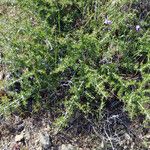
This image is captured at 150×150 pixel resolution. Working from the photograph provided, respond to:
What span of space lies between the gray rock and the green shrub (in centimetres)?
23

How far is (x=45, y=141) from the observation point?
295 cm

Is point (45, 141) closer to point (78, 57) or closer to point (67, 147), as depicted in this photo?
point (67, 147)

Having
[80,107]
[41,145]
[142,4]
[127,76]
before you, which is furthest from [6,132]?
[142,4]

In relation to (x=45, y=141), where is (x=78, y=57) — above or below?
above

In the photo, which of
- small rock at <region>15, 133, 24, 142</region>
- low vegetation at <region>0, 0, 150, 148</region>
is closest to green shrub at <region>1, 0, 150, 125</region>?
low vegetation at <region>0, 0, 150, 148</region>

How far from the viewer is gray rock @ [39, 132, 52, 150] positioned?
294cm

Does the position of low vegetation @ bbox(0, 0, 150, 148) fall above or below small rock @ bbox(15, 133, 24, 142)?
above

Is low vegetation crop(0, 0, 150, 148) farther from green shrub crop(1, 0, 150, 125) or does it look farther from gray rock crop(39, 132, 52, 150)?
gray rock crop(39, 132, 52, 150)

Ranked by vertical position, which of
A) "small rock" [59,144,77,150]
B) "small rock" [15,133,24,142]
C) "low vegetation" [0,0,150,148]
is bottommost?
"small rock" [59,144,77,150]

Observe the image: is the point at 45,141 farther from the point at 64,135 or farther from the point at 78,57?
the point at 78,57

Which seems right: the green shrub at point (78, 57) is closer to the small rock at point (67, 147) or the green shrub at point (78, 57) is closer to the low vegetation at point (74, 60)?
the low vegetation at point (74, 60)

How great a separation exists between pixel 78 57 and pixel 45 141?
2.48ft

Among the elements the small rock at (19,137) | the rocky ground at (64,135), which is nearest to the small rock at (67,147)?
the rocky ground at (64,135)

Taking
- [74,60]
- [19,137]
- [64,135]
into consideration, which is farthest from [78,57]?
[19,137]
